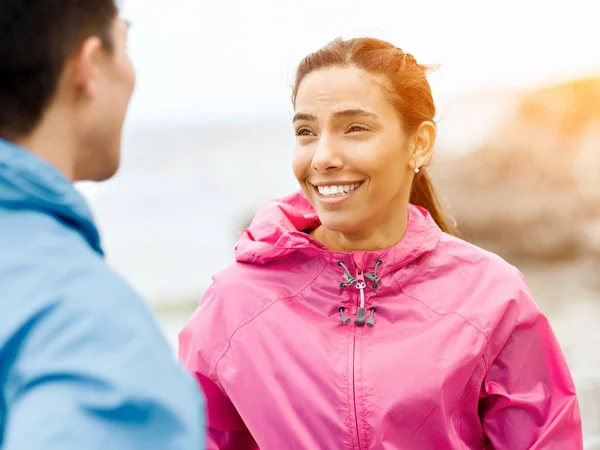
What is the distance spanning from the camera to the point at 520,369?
1.81 meters

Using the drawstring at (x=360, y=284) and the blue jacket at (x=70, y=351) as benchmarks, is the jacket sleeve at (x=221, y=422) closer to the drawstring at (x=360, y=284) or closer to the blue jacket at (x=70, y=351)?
the drawstring at (x=360, y=284)

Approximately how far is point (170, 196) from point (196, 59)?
4.52 metres

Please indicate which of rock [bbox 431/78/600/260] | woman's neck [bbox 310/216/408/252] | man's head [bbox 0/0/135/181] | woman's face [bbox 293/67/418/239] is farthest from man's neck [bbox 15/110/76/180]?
rock [bbox 431/78/600/260]

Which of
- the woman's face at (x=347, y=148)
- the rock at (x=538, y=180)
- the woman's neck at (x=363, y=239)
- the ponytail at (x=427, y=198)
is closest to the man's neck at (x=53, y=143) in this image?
the woman's face at (x=347, y=148)

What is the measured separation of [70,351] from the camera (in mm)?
745

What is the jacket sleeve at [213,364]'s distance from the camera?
1.84m

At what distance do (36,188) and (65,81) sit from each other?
151mm

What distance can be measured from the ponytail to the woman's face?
255mm

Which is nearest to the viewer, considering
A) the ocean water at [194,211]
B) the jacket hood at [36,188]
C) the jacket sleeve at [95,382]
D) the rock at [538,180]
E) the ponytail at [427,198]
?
the jacket sleeve at [95,382]

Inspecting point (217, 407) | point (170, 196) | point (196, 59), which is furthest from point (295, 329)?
point (196, 59)

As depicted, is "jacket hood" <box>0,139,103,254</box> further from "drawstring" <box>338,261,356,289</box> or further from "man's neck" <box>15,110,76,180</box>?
"drawstring" <box>338,261,356,289</box>

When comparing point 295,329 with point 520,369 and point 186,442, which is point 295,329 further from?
point 186,442

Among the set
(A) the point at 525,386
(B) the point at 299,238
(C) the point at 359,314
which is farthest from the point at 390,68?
(A) the point at 525,386

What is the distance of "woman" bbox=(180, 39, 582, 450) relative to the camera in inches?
68.4
